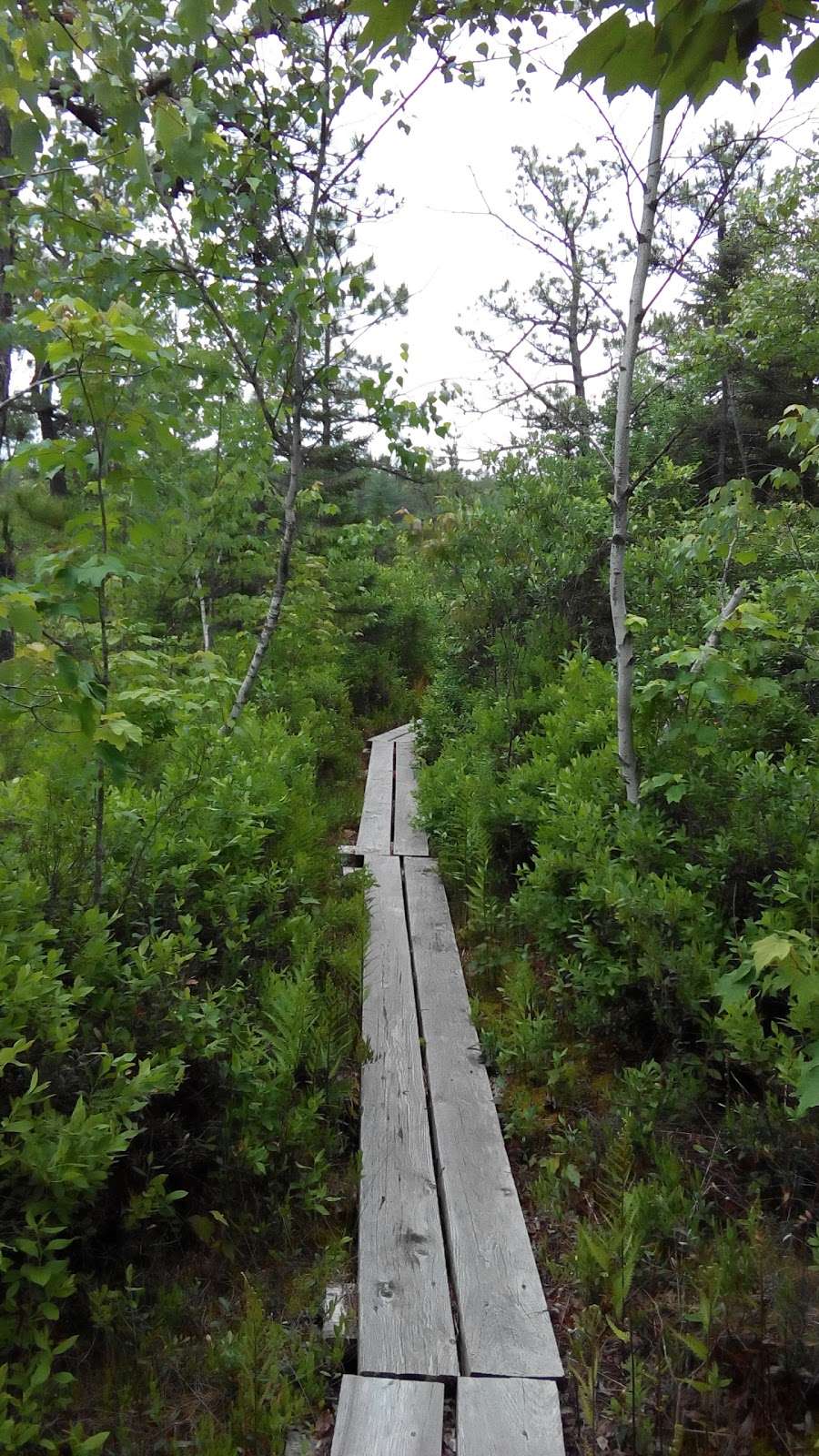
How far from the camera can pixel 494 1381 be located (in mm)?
2178

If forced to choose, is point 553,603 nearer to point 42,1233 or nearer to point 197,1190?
point 197,1190

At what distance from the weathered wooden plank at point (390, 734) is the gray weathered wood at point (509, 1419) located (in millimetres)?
7379

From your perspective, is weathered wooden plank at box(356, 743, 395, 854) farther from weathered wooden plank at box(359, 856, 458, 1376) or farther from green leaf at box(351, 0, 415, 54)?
green leaf at box(351, 0, 415, 54)

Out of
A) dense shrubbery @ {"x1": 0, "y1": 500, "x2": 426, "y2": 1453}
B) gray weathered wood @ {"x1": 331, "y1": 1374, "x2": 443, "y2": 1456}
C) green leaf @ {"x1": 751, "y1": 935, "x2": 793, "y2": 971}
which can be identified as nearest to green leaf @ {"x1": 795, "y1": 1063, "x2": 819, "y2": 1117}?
green leaf @ {"x1": 751, "y1": 935, "x2": 793, "y2": 971}

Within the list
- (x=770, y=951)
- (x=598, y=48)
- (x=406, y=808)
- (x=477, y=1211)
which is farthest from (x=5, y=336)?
(x=406, y=808)

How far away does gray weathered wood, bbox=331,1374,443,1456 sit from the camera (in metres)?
1.99

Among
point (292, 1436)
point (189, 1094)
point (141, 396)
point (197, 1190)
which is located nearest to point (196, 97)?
point (141, 396)

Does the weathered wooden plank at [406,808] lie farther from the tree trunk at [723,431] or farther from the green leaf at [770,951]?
the tree trunk at [723,431]

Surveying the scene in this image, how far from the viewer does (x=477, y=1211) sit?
9.07ft

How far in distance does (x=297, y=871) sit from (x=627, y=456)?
9.34 ft

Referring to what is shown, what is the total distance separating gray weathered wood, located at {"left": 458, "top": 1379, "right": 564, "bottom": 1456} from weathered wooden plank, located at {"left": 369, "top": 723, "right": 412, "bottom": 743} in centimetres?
738

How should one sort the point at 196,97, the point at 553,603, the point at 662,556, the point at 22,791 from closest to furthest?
A: the point at 196,97, the point at 22,791, the point at 662,556, the point at 553,603

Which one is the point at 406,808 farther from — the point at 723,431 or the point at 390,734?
the point at 723,431

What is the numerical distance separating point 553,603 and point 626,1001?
4618mm
